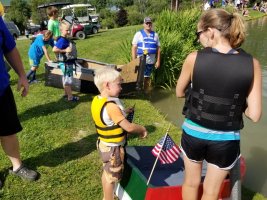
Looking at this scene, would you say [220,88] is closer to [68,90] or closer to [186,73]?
[186,73]

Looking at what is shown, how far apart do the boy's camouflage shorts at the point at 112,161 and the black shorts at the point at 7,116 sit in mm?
1057

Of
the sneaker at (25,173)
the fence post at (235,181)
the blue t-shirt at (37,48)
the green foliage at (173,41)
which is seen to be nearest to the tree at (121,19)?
the green foliage at (173,41)

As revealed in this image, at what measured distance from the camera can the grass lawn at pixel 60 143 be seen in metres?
3.88

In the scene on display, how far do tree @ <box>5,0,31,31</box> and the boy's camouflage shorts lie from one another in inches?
Answer: 1872

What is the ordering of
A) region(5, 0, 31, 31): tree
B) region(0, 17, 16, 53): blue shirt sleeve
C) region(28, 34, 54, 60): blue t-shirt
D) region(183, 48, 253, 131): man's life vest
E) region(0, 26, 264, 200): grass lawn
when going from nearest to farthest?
region(183, 48, 253, 131): man's life vest
region(0, 17, 16, 53): blue shirt sleeve
region(0, 26, 264, 200): grass lawn
region(28, 34, 54, 60): blue t-shirt
region(5, 0, 31, 31): tree

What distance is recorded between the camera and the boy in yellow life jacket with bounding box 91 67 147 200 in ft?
10.0

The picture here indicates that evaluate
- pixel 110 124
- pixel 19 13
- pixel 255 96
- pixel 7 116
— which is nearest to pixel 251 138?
pixel 110 124

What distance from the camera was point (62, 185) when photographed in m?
3.97

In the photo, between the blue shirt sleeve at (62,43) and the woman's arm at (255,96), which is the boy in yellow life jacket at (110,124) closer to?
the woman's arm at (255,96)

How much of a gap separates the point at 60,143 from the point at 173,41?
15.4ft

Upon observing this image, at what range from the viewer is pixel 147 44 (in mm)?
7000

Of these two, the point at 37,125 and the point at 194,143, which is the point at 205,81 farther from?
the point at 37,125

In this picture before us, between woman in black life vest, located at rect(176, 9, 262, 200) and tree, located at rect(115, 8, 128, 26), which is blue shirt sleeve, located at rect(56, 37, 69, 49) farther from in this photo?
tree, located at rect(115, 8, 128, 26)

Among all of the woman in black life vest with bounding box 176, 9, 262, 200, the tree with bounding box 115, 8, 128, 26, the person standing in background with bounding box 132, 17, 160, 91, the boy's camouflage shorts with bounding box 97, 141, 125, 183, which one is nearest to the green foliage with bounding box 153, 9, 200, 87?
the person standing in background with bounding box 132, 17, 160, 91
